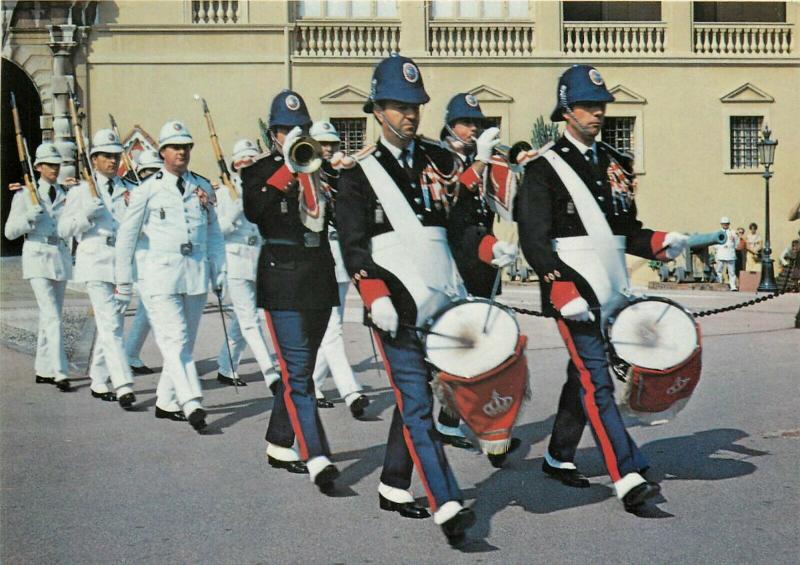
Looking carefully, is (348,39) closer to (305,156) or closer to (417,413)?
(305,156)

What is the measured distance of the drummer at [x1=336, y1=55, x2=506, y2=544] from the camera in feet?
19.9

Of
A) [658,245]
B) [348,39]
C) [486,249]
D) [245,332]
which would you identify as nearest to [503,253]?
[486,249]

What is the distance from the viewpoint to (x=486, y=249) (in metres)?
6.51

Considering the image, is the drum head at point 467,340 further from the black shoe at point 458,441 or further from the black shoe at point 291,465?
the black shoe at point 458,441

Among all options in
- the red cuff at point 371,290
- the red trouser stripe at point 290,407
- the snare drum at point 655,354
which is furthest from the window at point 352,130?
the red cuff at point 371,290

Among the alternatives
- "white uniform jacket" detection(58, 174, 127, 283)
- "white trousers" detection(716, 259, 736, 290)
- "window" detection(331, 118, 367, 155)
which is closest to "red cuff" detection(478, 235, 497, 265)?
"white uniform jacket" detection(58, 174, 127, 283)

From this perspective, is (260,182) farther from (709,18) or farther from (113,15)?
(709,18)

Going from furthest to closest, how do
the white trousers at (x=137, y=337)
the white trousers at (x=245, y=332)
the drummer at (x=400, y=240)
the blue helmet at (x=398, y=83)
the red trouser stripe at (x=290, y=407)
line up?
1. the white trousers at (x=137, y=337)
2. the white trousers at (x=245, y=332)
3. the red trouser stripe at (x=290, y=407)
4. the blue helmet at (x=398, y=83)
5. the drummer at (x=400, y=240)

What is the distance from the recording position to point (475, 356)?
5945 millimetres

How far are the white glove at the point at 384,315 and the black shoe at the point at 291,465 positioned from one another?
1855 millimetres

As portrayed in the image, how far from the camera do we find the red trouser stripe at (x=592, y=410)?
6.41m

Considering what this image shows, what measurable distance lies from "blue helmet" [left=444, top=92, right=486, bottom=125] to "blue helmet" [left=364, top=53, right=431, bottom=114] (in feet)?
8.22

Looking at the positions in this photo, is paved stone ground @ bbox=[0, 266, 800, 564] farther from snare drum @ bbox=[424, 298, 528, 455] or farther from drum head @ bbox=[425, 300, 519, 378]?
drum head @ bbox=[425, 300, 519, 378]

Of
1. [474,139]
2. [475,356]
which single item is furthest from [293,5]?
[475,356]
